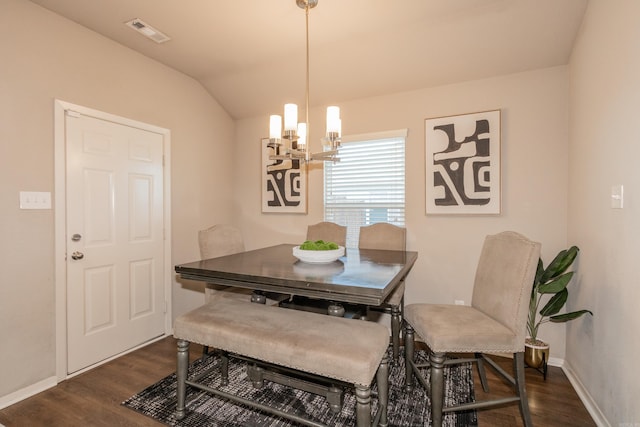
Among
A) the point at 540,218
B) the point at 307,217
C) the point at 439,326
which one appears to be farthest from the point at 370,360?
the point at 307,217

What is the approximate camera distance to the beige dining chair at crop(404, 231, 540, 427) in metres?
1.71

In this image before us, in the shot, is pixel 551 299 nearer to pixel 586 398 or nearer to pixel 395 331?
pixel 586 398

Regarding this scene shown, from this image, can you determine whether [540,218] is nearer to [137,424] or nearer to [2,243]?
[137,424]

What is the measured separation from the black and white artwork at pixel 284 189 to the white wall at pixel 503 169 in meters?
0.17

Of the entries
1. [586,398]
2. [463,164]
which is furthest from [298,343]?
[463,164]

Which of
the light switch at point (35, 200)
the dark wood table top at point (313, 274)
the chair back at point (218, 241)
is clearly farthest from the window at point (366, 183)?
the light switch at point (35, 200)

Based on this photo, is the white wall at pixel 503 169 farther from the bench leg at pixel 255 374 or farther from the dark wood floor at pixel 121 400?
the bench leg at pixel 255 374

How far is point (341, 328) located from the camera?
171 cm

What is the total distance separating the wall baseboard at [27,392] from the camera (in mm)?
2092

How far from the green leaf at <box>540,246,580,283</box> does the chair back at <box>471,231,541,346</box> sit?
1.93 ft

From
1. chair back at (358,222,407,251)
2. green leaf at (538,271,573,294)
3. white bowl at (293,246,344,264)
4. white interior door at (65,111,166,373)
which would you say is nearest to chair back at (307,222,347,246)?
chair back at (358,222,407,251)

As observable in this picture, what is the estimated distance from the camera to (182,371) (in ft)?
6.31

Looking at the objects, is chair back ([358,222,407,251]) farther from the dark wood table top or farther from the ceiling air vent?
the ceiling air vent

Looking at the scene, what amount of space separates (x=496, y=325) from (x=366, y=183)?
1.95m
